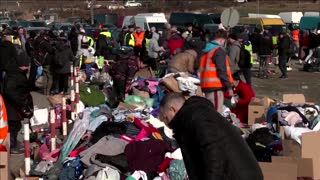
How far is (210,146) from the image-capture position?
3.99 m

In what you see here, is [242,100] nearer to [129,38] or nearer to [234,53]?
[234,53]

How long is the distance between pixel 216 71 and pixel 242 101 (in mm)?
2470

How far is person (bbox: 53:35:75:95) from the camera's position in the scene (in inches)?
638

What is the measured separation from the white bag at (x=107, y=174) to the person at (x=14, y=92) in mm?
3080

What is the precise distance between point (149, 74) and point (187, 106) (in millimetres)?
11780

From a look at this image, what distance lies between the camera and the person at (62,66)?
16.2 meters

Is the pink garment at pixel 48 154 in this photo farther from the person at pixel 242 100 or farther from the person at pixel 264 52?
the person at pixel 264 52

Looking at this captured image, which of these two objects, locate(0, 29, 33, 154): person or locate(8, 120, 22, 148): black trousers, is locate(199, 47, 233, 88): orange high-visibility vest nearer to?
locate(0, 29, 33, 154): person

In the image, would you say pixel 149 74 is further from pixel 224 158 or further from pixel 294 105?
pixel 224 158

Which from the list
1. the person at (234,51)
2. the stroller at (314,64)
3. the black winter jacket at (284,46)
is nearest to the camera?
the person at (234,51)

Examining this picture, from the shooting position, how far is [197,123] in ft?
13.2

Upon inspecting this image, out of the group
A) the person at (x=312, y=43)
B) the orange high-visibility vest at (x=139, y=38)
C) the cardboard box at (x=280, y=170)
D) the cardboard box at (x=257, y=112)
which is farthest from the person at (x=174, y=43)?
the cardboard box at (x=280, y=170)

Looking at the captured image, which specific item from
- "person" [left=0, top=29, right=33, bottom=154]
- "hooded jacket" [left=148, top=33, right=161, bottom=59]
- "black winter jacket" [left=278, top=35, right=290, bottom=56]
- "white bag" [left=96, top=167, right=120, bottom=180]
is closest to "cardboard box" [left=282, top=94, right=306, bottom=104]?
"person" [left=0, top=29, right=33, bottom=154]

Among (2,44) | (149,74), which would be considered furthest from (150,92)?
(2,44)
